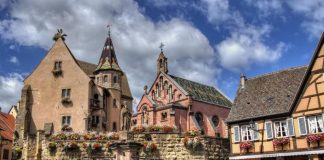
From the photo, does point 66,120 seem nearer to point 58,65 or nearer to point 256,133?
point 58,65

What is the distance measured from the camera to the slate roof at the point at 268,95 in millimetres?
32250

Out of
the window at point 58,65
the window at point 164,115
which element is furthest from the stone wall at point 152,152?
the window at point 164,115

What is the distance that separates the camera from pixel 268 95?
34219mm

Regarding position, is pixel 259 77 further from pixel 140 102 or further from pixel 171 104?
pixel 140 102

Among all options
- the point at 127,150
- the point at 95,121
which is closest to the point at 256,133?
the point at 127,150

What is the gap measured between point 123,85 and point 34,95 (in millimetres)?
15209

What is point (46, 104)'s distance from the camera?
152ft

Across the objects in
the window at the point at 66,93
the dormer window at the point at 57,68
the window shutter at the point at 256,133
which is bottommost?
the window shutter at the point at 256,133

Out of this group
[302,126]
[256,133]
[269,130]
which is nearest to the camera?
[302,126]

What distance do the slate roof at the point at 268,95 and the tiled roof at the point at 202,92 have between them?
52.7 feet

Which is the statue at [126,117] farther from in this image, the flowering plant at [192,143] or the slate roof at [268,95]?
the slate roof at [268,95]

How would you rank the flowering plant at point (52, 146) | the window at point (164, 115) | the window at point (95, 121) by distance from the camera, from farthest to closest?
1. the window at point (164, 115)
2. the window at point (95, 121)
3. the flowering plant at point (52, 146)

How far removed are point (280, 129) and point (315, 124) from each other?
2893mm

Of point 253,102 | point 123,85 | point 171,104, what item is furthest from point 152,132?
point 123,85
